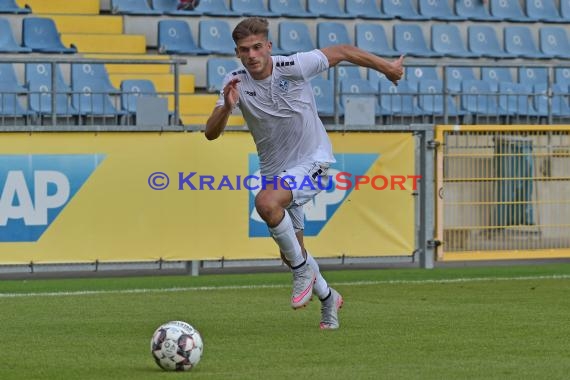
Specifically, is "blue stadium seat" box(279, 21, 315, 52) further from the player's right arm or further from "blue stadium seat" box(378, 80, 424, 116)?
the player's right arm

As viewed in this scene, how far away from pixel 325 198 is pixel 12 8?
24.9 feet

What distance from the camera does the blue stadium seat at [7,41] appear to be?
1892 cm

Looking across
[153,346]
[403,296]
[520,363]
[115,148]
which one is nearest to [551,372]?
[520,363]

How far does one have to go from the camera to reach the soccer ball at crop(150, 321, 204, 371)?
7.12 meters

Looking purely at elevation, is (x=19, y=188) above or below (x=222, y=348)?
above

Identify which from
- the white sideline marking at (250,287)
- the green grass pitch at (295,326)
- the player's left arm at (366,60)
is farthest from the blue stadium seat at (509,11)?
the player's left arm at (366,60)

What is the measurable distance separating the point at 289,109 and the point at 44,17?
11.6 metres

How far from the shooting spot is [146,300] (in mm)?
11945

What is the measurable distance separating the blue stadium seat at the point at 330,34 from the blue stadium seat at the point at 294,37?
17 centimetres

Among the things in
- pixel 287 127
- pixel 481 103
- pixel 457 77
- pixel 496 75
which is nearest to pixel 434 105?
pixel 481 103

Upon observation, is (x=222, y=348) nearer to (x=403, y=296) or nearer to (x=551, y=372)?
(x=551, y=372)

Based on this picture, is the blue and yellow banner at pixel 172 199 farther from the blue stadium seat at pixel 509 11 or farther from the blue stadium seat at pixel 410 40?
Result: the blue stadium seat at pixel 509 11

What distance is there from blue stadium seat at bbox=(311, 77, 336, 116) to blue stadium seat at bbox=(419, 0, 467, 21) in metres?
4.19

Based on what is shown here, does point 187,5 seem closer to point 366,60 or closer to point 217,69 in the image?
point 217,69
